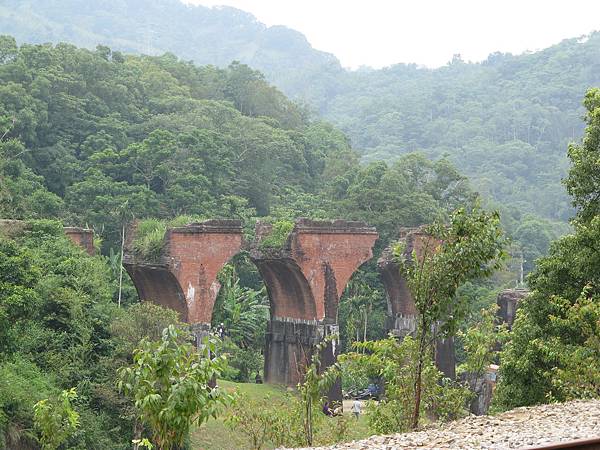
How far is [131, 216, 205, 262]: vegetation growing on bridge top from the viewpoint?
22266mm

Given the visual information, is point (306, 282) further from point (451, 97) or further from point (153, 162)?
point (451, 97)

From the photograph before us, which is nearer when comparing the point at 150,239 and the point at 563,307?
the point at 563,307

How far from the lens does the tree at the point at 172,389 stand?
859 centimetres

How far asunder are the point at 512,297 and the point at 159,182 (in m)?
12.9

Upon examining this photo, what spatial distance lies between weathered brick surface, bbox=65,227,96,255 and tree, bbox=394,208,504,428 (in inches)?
503

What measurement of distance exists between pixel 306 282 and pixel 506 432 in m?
16.7

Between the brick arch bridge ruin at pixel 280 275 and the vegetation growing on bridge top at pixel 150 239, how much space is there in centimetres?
14

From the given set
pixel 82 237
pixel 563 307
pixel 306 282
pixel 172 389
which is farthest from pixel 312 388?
pixel 306 282

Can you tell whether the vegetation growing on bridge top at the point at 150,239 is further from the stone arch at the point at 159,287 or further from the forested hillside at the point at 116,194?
the forested hillside at the point at 116,194

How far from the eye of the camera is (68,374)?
54.9 ft

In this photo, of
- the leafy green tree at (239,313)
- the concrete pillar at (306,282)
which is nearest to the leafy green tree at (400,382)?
the concrete pillar at (306,282)

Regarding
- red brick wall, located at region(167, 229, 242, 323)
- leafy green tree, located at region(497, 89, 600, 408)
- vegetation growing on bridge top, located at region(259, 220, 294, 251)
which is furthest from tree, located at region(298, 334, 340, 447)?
vegetation growing on bridge top, located at region(259, 220, 294, 251)

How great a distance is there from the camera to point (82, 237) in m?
22.6


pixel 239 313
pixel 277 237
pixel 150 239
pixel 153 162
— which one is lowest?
pixel 239 313
